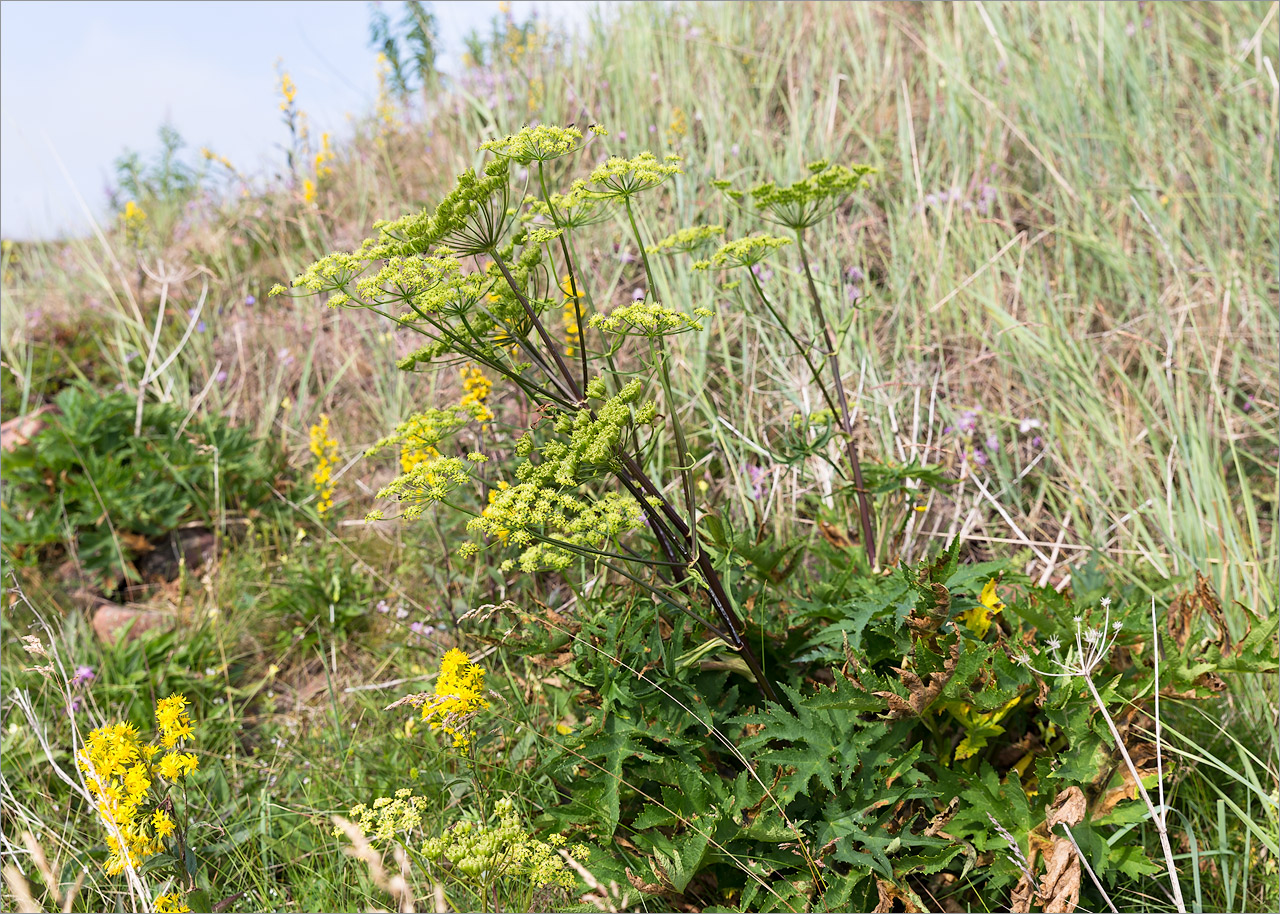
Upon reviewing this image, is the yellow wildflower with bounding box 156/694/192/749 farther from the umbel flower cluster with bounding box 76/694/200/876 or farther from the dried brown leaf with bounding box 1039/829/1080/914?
the dried brown leaf with bounding box 1039/829/1080/914

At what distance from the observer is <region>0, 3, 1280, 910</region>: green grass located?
2643 mm

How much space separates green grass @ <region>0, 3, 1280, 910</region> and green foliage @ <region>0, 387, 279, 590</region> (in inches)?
9.3

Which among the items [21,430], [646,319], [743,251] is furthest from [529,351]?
[21,430]

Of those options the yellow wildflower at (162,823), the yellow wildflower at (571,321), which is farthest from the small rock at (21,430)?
the yellow wildflower at (162,823)

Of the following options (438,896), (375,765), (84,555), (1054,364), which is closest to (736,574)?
(438,896)

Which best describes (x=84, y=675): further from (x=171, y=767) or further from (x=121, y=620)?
(x=171, y=767)

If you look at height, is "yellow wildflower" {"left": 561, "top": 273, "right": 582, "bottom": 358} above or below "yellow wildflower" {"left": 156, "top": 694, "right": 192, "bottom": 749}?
above

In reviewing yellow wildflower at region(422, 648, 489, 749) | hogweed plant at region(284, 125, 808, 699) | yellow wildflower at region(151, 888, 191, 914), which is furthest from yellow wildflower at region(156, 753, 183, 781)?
hogweed plant at region(284, 125, 808, 699)

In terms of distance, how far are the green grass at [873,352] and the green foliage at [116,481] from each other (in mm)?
237

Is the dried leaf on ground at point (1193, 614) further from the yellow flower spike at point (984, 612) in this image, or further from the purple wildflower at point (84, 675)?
the purple wildflower at point (84, 675)

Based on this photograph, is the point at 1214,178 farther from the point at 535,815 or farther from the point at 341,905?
the point at 341,905

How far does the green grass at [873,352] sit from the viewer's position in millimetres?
2643

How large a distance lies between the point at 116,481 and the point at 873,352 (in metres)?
3.35

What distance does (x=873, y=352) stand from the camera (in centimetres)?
367
